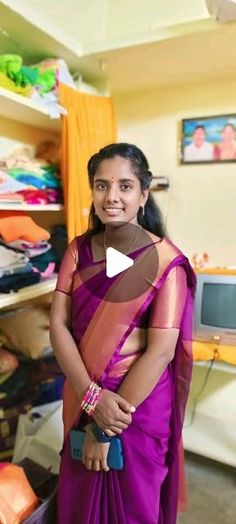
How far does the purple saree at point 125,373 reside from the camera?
1046 mm

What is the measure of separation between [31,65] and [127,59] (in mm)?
455

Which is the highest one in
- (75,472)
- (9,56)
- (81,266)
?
(9,56)

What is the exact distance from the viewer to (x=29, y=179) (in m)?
1.70

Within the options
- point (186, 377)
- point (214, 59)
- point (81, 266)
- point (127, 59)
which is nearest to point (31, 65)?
point (127, 59)

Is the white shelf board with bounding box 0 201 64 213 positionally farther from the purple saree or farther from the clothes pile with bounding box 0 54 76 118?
the purple saree

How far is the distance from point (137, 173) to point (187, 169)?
0.97 meters

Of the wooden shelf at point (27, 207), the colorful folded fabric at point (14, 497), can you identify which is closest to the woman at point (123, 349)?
the colorful folded fabric at point (14, 497)

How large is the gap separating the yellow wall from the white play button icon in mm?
997

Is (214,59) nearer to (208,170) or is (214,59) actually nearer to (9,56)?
(208,170)

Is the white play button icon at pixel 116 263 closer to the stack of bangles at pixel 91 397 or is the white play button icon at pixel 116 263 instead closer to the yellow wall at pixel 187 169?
the stack of bangles at pixel 91 397

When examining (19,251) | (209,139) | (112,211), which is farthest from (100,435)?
(209,139)

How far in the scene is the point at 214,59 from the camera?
5.52 ft

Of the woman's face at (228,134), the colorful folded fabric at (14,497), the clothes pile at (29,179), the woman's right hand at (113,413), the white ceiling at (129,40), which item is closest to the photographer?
the woman's right hand at (113,413)
